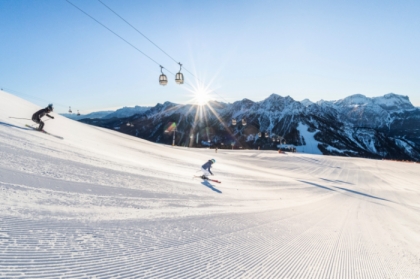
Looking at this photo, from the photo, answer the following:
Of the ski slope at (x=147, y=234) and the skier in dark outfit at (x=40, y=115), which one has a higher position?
the skier in dark outfit at (x=40, y=115)

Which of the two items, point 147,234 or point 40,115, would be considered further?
point 40,115

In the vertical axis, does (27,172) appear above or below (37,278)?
above

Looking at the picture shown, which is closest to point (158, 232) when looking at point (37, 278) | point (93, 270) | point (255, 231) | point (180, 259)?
point (180, 259)

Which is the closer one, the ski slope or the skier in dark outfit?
the ski slope

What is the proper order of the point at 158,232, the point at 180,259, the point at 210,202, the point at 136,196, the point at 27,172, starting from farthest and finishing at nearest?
1. the point at 210,202
2. the point at 136,196
3. the point at 27,172
4. the point at 158,232
5. the point at 180,259

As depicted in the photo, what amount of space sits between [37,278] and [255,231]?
4.58 m

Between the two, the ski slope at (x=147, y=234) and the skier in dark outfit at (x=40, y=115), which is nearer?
the ski slope at (x=147, y=234)

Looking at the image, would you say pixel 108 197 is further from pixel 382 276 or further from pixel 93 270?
pixel 382 276

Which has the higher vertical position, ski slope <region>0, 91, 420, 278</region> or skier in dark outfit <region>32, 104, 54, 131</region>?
skier in dark outfit <region>32, 104, 54, 131</region>

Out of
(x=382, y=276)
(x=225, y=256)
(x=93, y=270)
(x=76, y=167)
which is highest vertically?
(x=76, y=167)

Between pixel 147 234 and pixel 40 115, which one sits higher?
pixel 40 115

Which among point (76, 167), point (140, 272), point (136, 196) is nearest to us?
point (140, 272)

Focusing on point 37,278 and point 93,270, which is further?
point 93,270

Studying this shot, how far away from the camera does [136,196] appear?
20.5 ft
